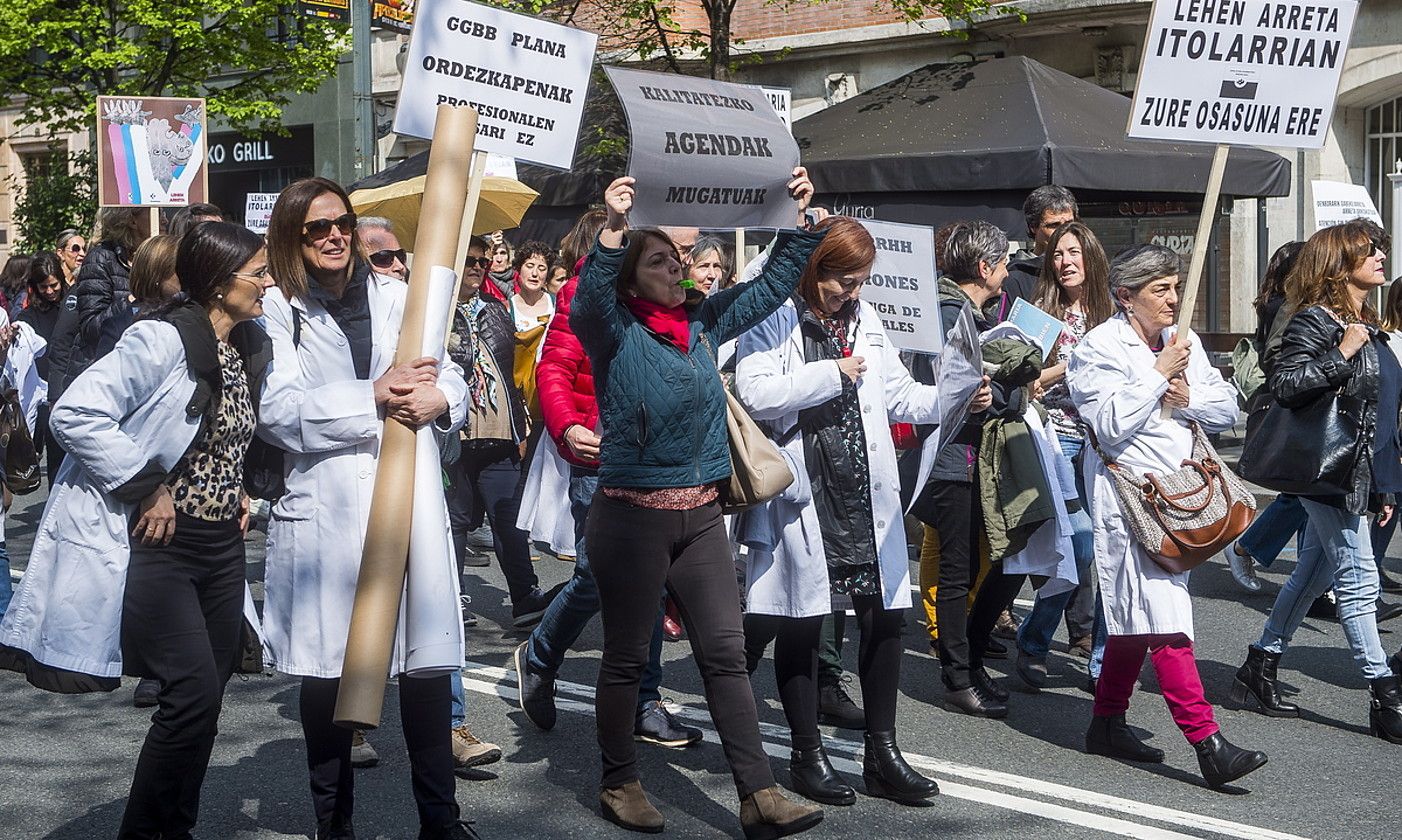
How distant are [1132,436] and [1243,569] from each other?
3520mm

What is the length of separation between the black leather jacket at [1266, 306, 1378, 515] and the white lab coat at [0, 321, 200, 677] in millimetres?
Result: 3928

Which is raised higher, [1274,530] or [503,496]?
[503,496]

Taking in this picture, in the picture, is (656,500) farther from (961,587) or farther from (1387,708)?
(1387,708)

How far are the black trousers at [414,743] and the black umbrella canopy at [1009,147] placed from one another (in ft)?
25.1

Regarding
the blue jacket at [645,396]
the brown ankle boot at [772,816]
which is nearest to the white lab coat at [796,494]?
the blue jacket at [645,396]

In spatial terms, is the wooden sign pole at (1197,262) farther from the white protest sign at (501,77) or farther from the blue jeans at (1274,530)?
the blue jeans at (1274,530)

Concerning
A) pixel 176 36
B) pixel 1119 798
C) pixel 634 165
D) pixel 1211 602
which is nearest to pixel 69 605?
pixel 634 165

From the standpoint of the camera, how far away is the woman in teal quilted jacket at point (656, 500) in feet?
15.1

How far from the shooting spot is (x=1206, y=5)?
5.81m

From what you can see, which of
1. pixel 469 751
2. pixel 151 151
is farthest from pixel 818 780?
pixel 151 151

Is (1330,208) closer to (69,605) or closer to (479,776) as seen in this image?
(479,776)

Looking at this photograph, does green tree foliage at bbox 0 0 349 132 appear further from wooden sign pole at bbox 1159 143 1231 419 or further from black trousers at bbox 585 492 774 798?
black trousers at bbox 585 492 774 798

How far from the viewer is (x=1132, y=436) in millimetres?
5457

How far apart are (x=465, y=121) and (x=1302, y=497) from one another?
3.62 m
